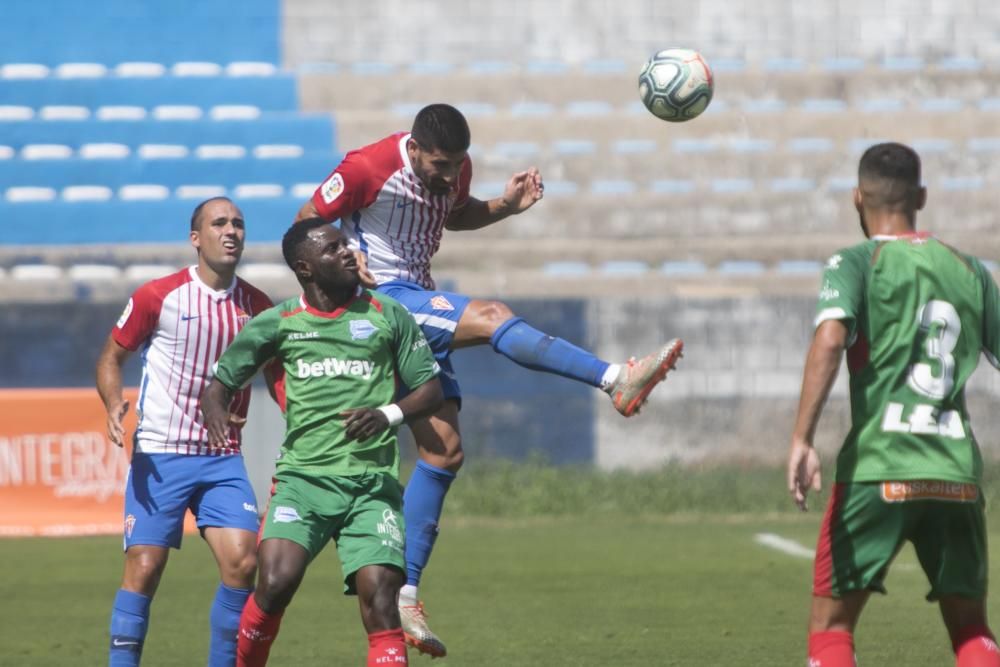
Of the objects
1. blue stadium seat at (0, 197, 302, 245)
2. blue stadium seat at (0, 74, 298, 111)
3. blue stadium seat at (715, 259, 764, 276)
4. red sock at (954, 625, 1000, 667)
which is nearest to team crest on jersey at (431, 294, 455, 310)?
red sock at (954, 625, 1000, 667)

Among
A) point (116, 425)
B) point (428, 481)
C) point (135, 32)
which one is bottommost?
point (428, 481)

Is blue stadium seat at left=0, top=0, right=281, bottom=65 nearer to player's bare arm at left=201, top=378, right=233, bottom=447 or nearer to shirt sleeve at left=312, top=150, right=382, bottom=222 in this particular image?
shirt sleeve at left=312, top=150, right=382, bottom=222

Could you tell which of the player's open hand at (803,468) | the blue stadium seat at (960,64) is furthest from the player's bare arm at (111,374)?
the blue stadium seat at (960,64)

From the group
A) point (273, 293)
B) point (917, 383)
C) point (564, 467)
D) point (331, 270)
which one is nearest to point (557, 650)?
point (331, 270)

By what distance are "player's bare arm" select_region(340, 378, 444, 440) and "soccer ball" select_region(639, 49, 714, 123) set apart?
2.22 metres

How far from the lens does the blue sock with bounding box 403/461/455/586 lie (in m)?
6.94

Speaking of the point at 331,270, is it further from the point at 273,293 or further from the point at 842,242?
the point at 842,242

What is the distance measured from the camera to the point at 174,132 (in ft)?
64.3

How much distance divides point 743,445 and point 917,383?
11372mm

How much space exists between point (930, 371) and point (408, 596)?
2.69 meters

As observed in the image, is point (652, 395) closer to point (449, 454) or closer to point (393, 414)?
point (449, 454)

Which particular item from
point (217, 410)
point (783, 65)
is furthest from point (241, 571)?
point (783, 65)

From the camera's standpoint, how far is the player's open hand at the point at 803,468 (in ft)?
16.0

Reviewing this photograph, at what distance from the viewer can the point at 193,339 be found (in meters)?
7.00
